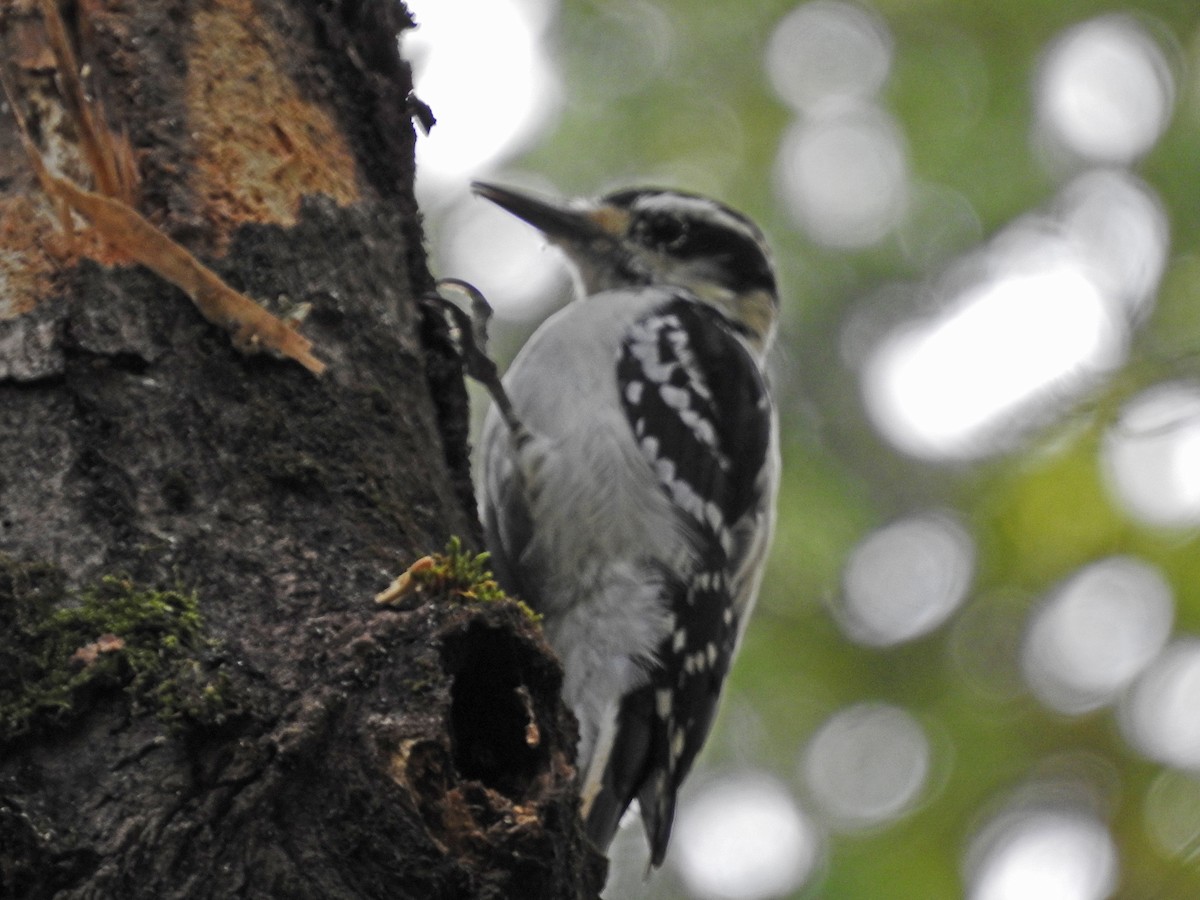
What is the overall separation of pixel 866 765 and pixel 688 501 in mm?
1676

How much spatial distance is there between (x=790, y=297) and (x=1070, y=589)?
157 centimetres

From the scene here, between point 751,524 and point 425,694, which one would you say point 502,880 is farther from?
point 751,524

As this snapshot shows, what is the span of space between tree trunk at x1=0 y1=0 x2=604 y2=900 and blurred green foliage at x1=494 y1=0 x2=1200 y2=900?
2057 mm

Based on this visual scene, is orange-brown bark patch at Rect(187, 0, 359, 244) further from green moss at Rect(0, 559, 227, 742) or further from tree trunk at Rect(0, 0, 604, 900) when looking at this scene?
green moss at Rect(0, 559, 227, 742)

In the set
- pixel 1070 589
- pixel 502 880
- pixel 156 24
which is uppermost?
pixel 1070 589

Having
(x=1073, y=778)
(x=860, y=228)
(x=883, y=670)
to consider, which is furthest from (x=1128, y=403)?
(x=860, y=228)

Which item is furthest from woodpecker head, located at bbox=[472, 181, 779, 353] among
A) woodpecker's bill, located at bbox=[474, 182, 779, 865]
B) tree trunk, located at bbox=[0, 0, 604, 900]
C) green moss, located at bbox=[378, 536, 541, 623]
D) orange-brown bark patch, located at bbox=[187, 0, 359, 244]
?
green moss, located at bbox=[378, 536, 541, 623]

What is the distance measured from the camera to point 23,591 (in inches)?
59.2

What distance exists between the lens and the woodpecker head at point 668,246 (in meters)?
4.15

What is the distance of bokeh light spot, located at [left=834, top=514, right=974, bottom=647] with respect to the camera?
4.70 metres

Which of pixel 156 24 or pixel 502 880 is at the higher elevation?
pixel 156 24

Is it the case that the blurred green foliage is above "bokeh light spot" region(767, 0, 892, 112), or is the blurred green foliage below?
below

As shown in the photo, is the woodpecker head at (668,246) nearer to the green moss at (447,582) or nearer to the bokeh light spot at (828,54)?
the bokeh light spot at (828,54)

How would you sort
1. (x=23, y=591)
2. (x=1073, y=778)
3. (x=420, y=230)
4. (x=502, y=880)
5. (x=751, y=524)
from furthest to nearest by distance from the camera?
1. (x=1073, y=778)
2. (x=751, y=524)
3. (x=420, y=230)
4. (x=23, y=591)
5. (x=502, y=880)
